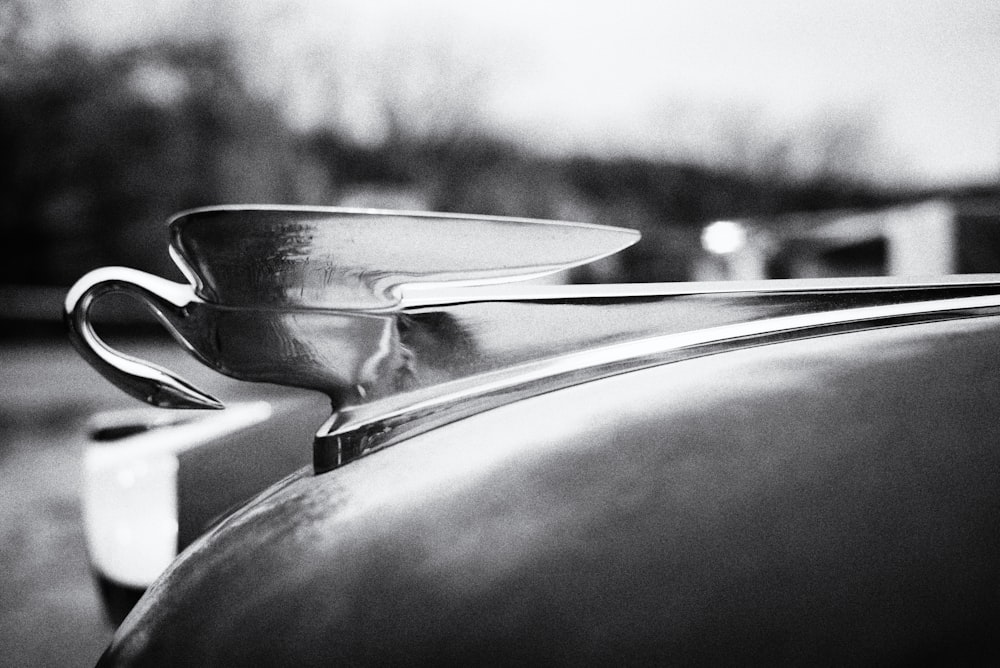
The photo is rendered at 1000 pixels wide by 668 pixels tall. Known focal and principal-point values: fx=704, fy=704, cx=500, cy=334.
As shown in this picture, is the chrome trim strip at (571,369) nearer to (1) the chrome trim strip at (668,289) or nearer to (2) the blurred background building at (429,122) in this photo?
(1) the chrome trim strip at (668,289)

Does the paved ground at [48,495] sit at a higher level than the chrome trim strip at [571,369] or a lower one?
lower

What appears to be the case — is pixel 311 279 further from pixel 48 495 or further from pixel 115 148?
pixel 115 148

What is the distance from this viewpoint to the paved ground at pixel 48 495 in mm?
765

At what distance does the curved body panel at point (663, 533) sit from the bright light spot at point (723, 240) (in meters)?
0.59

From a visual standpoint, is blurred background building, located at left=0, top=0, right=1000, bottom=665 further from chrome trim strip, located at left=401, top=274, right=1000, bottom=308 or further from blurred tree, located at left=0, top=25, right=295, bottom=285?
chrome trim strip, located at left=401, top=274, right=1000, bottom=308

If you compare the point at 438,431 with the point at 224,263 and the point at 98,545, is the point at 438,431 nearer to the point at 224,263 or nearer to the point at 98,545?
the point at 224,263

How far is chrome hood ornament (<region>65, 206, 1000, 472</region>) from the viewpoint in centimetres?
23

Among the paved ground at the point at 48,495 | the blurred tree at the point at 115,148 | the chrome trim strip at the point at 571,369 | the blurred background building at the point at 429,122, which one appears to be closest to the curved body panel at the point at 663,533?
the chrome trim strip at the point at 571,369

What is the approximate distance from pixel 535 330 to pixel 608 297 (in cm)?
3

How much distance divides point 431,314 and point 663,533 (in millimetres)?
111

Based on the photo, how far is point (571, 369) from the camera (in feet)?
0.83

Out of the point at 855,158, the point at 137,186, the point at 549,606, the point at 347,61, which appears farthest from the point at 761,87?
the point at 549,606

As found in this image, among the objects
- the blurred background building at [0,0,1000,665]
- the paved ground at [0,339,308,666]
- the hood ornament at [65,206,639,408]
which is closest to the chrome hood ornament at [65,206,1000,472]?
the hood ornament at [65,206,639,408]

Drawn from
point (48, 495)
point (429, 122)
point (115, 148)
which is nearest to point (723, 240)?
point (48, 495)
